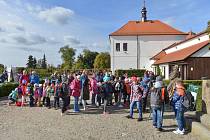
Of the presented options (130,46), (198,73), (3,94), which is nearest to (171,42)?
(130,46)

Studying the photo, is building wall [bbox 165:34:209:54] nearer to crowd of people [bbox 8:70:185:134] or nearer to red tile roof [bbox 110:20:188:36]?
red tile roof [bbox 110:20:188:36]

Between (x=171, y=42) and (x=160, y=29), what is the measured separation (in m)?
3.66

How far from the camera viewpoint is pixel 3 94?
2127 cm

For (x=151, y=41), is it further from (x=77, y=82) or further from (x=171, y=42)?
(x=77, y=82)

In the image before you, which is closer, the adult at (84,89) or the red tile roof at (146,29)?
the adult at (84,89)

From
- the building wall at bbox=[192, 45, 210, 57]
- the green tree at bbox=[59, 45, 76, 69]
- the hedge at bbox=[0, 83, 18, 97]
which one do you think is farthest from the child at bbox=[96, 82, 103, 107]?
the green tree at bbox=[59, 45, 76, 69]

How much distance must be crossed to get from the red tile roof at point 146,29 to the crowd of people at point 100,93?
44.3 metres

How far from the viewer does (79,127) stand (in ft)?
34.2

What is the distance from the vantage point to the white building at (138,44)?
2349 inches

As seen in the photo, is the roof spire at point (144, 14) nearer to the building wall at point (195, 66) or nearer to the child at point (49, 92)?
the building wall at point (195, 66)

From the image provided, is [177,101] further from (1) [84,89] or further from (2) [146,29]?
(2) [146,29]

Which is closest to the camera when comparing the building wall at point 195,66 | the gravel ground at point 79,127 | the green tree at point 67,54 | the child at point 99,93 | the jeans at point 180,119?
the gravel ground at point 79,127

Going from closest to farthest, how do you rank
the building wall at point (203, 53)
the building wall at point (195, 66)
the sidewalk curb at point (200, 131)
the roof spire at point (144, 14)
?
the sidewalk curb at point (200, 131) < the building wall at point (195, 66) < the building wall at point (203, 53) < the roof spire at point (144, 14)

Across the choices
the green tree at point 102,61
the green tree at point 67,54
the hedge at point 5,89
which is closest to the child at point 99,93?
the hedge at point 5,89
